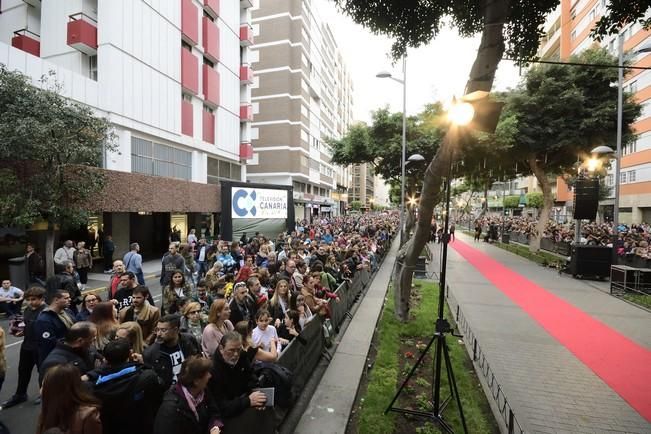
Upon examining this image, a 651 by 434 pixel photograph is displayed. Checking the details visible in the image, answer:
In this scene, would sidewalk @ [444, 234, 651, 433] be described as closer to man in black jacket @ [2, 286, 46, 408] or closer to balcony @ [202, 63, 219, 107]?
man in black jacket @ [2, 286, 46, 408]

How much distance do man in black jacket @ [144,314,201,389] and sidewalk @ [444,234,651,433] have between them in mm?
4583

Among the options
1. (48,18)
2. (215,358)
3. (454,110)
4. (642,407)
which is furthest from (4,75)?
(642,407)

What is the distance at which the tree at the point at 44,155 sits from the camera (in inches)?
352

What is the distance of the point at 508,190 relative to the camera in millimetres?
77750

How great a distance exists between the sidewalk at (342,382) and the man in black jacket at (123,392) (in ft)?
7.02

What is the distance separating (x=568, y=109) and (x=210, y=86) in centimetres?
2215

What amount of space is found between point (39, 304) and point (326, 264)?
279 inches

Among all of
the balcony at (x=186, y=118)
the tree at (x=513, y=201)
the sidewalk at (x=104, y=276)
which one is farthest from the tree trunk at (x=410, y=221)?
the tree at (x=513, y=201)

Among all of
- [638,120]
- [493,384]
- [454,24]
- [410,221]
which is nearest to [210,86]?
[410,221]

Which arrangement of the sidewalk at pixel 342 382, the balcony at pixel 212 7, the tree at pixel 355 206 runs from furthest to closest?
the tree at pixel 355 206 < the balcony at pixel 212 7 < the sidewalk at pixel 342 382

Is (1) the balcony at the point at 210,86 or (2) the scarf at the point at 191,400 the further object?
(1) the balcony at the point at 210,86

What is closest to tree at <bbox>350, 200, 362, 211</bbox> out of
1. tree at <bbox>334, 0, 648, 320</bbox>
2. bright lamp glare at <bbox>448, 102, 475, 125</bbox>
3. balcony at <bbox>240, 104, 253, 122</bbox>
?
balcony at <bbox>240, 104, 253, 122</bbox>

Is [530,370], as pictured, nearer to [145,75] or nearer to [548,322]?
[548,322]

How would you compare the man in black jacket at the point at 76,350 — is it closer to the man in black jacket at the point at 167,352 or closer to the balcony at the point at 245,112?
the man in black jacket at the point at 167,352
